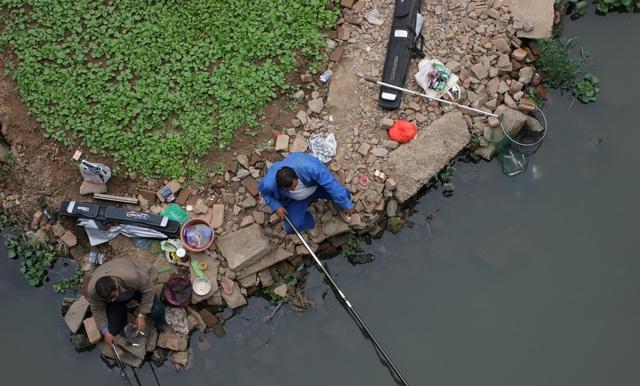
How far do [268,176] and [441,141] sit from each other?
7.38ft

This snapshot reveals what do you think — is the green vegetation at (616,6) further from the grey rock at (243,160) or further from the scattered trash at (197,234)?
the scattered trash at (197,234)

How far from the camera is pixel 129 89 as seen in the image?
857 cm

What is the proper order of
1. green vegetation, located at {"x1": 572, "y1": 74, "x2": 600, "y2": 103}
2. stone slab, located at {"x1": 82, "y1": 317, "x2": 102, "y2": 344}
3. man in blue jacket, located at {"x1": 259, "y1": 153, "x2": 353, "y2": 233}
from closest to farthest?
man in blue jacket, located at {"x1": 259, "y1": 153, "x2": 353, "y2": 233} → stone slab, located at {"x1": 82, "y1": 317, "x2": 102, "y2": 344} → green vegetation, located at {"x1": 572, "y1": 74, "x2": 600, "y2": 103}

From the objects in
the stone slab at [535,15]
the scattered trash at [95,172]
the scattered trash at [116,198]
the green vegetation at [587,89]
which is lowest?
the scattered trash at [116,198]

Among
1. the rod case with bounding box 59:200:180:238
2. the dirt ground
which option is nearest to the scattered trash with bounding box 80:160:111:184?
the dirt ground

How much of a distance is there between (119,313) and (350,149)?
3.35 meters

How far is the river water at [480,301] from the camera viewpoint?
8062mm

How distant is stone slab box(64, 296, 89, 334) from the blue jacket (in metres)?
2.65

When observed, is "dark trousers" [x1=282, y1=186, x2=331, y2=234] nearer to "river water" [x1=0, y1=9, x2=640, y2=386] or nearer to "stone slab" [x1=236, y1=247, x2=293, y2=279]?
"stone slab" [x1=236, y1=247, x2=293, y2=279]

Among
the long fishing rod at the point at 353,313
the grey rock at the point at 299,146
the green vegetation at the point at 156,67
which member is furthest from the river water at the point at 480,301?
the green vegetation at the point at 156,67

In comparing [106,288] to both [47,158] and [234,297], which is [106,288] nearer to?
[234,297]

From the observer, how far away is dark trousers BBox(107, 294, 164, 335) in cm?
790

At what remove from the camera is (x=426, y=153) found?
8.35m

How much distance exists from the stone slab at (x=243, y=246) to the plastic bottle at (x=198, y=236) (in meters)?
0.13
